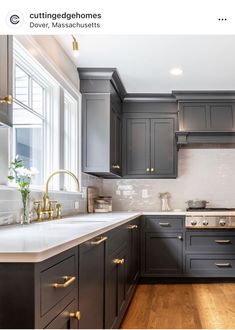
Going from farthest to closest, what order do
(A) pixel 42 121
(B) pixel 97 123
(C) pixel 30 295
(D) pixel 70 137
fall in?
(B) pixel 97 123, (D) pixel 70 137, (A) pixel 42 121, (C) pixel 30 295

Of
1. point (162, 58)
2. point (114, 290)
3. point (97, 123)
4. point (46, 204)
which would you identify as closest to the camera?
point (114, 290)

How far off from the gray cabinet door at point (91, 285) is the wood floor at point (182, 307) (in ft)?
3.71

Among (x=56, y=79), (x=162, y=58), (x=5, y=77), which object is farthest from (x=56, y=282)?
(x=162, y=58)

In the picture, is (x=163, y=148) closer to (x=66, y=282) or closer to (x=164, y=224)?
(x=164, y=224)

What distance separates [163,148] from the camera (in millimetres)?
5785

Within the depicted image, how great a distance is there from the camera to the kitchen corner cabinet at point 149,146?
5778 millimetres

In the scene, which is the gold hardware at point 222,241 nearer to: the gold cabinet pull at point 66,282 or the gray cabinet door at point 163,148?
the gray cabinet door at point 163,148

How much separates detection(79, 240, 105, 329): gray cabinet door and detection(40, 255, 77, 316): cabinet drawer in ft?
0.59

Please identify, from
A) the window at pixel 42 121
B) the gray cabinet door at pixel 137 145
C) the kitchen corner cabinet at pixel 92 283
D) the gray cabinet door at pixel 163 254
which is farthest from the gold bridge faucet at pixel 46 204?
the gray cabinet door at pixel 137 145

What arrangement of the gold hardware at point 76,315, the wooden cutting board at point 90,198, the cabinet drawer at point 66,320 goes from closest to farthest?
1. the cabinet drawer at point 66,320
2. the gold hardware at point 76,315
3. the wooden cutting board at point 90,198

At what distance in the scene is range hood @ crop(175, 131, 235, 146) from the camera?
5.56 meters

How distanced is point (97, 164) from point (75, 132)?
1.40 ft

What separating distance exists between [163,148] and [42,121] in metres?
2.32

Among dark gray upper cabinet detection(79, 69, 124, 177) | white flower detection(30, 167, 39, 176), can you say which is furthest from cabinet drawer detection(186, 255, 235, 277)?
white flower detection(30, 167, 39, 176)
